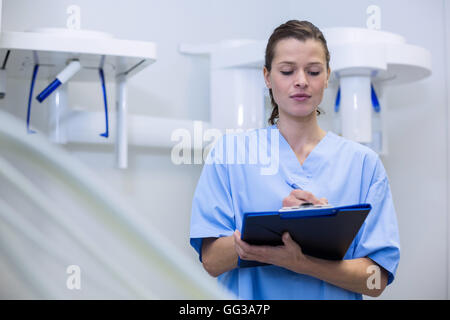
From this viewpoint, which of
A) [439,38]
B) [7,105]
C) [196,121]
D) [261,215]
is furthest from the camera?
[439,38]

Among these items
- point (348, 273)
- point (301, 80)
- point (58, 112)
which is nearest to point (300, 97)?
point (301, 80)

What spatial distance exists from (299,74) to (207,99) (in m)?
0.25

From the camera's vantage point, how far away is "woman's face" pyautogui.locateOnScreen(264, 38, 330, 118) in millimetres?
664

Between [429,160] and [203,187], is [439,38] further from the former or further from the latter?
[203,187]

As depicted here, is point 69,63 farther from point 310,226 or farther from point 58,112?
point 310,226

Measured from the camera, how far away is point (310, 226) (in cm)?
57

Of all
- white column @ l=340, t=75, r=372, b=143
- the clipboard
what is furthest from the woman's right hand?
white column @ l=340, t=75, r=372, b=143

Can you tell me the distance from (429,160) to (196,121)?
58 cm

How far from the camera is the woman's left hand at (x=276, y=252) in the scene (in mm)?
598

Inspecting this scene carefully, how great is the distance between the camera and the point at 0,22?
63 centimetres

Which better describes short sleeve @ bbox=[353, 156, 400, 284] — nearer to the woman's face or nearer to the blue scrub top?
the blue scrub top

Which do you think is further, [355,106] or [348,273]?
[355,106]
